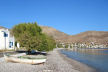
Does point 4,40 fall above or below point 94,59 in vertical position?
above

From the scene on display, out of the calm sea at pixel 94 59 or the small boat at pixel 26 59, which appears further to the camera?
the calm sea at pixel 94 59

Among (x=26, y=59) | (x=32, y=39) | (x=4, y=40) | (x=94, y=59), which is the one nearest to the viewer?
(x=26, y=59)

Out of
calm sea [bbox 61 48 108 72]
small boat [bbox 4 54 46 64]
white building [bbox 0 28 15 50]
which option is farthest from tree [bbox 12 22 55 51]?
small boat [bbox 4 54 46 64]

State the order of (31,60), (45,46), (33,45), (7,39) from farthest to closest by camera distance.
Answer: (7,39) < (45,46) < (33,45) < (31,60)

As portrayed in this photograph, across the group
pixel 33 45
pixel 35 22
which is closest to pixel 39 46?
pixel 33 45

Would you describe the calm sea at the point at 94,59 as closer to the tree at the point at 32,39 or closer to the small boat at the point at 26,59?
the small boat at the point at 26,59

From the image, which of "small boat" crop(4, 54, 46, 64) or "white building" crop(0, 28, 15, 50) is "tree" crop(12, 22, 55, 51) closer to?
"white building" crop(0, 28, 15, 50)

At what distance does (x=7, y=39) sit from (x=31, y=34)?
13.7m

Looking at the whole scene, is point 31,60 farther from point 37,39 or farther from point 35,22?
point 35,22

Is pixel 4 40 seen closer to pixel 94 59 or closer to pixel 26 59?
pixel 94 59

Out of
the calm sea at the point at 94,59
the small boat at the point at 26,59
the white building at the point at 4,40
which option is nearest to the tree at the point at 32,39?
the white building at the point at 4,40

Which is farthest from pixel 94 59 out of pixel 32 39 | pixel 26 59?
pixel 26 59

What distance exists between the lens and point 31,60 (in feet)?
90.6

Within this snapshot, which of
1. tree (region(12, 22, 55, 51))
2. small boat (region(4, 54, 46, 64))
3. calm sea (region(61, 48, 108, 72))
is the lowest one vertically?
calm sea (region(61, 48, 108, 72))
